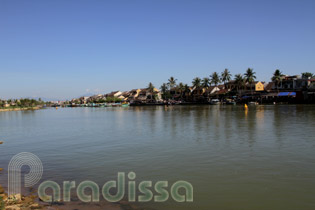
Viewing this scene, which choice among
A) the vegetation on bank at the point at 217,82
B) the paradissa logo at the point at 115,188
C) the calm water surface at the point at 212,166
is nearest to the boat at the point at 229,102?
the vegetation on bank at the point at 217,82

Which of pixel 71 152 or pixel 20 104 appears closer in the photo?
pixel 71 152

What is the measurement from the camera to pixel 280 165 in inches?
463

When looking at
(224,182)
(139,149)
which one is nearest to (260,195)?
(224,182)

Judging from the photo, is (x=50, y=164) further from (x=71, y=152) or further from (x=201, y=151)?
(x=201, y=151)

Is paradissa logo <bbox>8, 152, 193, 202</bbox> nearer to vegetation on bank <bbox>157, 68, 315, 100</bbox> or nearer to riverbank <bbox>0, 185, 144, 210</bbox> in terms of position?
riverbank <bbox>0, 185, 144, 210</bbox>

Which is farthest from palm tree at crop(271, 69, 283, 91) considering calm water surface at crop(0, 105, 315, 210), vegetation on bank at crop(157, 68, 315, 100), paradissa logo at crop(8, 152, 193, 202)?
paradissa logo at crop(8, 152, 193, 202)

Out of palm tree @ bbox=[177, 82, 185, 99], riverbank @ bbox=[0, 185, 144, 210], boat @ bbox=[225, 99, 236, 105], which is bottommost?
riverbank @ bbox=[0, 185, 144, 210]

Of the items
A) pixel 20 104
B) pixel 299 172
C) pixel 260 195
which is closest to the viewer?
pixel 260 195

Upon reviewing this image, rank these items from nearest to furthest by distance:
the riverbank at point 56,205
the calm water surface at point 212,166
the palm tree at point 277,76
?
1. the riverbank at point 56,205
2. the calm water surface at point 212,166
3. the palm tree at point 277,76

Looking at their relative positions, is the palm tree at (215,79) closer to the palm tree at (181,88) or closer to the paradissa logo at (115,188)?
the palm tree at (181,88)

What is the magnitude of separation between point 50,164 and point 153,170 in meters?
5.83

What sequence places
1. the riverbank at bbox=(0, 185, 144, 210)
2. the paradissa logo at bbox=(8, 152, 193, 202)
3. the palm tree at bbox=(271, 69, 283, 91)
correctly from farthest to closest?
the palm tree at bbox=(271, 69, 283, 91), the paradissa logo at bbox=(8, 152, 193, 202), the riverbank at bbox=(0, 185, 144, 210)

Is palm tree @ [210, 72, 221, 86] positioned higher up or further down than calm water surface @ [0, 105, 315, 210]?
higher up

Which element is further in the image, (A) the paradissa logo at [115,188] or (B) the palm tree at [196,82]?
(B) the palm tree at [196,82]
